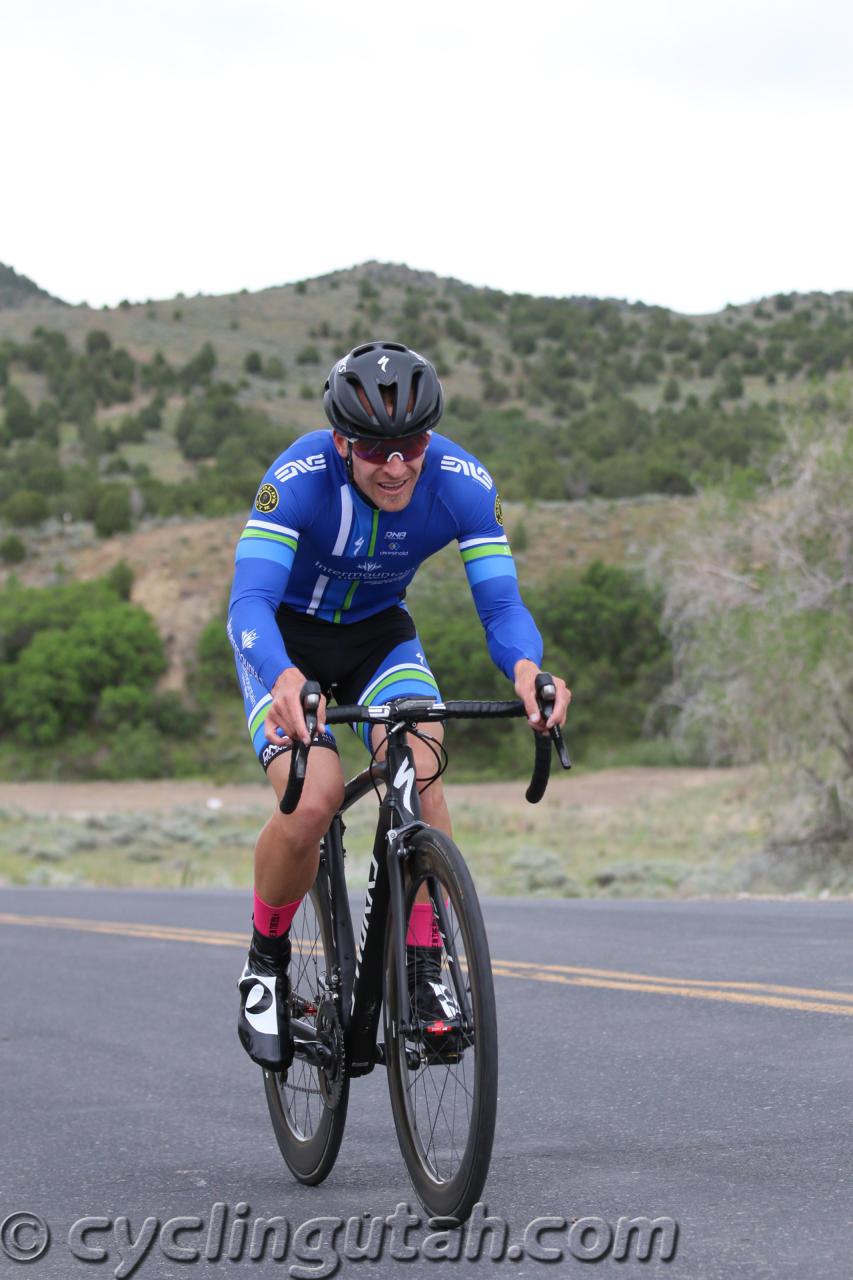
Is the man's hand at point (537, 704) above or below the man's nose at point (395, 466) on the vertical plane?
below

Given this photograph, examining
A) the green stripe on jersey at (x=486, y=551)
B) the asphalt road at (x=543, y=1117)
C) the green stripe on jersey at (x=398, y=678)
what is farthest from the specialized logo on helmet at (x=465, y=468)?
the asphalt road at (x=543, y=1117)

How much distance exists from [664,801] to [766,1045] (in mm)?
36785

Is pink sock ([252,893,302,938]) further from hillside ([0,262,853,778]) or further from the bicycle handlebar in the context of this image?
hillside ([0,262,853,778])

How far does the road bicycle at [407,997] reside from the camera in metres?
4.09

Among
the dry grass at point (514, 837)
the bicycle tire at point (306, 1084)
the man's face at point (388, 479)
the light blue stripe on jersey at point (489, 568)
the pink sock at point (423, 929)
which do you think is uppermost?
the man's face at point (388, 479)

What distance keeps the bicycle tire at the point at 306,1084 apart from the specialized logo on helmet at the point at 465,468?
1284 mm

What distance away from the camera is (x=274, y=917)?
5113 millimetres

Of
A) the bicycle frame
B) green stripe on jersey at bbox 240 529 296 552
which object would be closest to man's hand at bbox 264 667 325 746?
the bicycle frame

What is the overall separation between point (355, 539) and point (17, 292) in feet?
454

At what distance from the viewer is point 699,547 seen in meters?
21.9

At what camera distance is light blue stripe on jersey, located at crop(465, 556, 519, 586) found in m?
5.05

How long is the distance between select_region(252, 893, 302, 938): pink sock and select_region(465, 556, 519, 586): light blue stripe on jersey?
106 centimetres

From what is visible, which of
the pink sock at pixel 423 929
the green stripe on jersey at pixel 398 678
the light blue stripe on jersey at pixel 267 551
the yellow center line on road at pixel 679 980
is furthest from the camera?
the yellow center line on road at pixel 679 980

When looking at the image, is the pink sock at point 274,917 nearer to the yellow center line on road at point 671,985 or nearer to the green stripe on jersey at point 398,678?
the yellow center line on road at point 671,985
